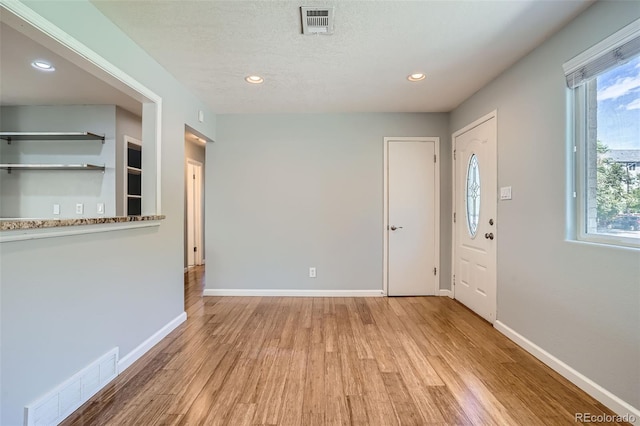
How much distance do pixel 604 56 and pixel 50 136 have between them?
5154mm

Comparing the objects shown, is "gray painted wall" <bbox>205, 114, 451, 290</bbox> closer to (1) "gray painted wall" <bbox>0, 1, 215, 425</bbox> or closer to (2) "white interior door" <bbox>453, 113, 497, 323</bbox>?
(2) "white interior door" <bbox>453, 113, 497, 323</bbox>

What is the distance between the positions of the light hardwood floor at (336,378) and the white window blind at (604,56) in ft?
6.69

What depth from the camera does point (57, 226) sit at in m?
1.46

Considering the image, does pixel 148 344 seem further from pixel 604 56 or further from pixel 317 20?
pixel 604 56

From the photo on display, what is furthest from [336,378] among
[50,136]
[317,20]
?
[50,136]

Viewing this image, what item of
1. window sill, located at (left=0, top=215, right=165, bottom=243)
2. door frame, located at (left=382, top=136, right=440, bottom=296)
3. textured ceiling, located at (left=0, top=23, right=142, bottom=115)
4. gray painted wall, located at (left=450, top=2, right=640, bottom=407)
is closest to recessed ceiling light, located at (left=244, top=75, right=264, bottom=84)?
textured ceiling, located at (left=0, top=23, right=142, bottom=115)

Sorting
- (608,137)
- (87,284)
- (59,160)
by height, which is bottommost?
(87,284)

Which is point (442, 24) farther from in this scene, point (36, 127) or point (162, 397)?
point (36, 127)

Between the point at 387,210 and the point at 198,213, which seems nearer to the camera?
the point at 387,210

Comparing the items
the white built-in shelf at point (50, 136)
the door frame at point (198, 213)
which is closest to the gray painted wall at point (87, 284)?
the white built-in shelf at point (50, 136)

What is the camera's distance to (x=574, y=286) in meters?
1.80

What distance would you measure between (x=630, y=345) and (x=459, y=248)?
1.96 m

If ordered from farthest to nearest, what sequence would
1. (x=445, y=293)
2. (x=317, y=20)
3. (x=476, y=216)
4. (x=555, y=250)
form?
(x=445, y=293) → (x=476, y=216) → (x=555, y=250) → (x=317, y=20)

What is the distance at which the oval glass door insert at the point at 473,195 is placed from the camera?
3.04 meters
